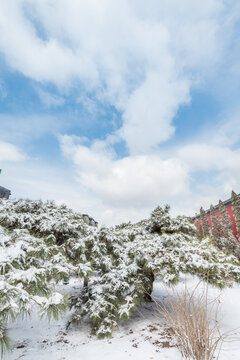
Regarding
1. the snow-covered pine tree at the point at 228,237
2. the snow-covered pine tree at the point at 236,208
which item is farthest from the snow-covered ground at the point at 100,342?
the snow-covered pine tree at the point at 236,208

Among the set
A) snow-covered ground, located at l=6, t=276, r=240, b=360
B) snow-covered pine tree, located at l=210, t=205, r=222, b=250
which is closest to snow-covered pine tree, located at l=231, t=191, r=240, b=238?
snow-covered pine tree, located at l=210, t=205, r=222, b=250

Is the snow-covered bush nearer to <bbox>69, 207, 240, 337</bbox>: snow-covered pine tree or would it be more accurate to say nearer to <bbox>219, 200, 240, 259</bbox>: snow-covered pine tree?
<bbox>69, 207, 240, 337</bbox>: snow-covered pine tree

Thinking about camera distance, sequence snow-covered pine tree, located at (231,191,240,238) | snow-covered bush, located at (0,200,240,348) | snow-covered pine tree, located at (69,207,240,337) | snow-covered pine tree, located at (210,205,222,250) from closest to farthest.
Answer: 1. snow-covered bush, located at (0,200,240,348)
2. snow-covered pine tree, located at (69,207,240,337)
3. snow-covered pine tree, located at (231,191,240,238)
4. snow-covered pine tree, located at (210,205,222,250)

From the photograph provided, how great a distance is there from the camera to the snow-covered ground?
334 centimetres

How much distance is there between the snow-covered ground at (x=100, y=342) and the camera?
11.0 feet

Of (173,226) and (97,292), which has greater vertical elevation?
(173,226)

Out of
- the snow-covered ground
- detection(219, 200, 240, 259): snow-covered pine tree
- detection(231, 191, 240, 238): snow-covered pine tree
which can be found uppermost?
detection(231, 191, 240, 238): snow-covered pine tree

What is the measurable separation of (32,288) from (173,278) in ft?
9.53

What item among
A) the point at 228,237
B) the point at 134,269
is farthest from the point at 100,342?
the point at 228,237

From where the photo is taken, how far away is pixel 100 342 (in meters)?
3.87

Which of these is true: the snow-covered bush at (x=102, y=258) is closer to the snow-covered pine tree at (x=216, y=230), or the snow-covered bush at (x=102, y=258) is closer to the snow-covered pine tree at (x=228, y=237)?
the snow-covered pine tree at (x=228, y=237)

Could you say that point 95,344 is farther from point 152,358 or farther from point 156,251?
point 156,251

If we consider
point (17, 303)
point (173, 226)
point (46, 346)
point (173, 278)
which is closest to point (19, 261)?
point (17, 303)

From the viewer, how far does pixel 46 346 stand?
3.79 meters
